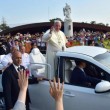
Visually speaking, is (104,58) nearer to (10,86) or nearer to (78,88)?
(78,88)

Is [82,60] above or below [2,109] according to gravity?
above

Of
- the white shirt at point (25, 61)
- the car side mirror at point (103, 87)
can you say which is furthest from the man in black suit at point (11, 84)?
the white shirt at point (25, 61)

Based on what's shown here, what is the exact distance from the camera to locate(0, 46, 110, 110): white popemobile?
5242 millimetres

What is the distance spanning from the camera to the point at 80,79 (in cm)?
575

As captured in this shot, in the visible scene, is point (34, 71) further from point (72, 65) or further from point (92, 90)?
point (92, 90)

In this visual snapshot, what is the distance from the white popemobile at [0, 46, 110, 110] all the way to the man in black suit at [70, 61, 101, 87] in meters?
0.08

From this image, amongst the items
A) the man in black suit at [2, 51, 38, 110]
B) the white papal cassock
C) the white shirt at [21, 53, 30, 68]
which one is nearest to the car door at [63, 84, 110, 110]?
the man in black suit at [2, 51, 38, 110]

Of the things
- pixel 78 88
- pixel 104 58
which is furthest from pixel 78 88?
pixel 104 58

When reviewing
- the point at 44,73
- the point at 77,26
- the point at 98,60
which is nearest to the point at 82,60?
the point at 98,60

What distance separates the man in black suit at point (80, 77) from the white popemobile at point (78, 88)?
8 cm

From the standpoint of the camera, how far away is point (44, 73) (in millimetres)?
5984

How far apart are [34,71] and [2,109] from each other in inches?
40.7

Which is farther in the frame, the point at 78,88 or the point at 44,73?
the point at 44,73

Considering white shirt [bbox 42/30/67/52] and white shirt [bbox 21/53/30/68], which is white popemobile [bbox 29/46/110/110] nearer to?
white shirt [bbox 21/53/30/68]
